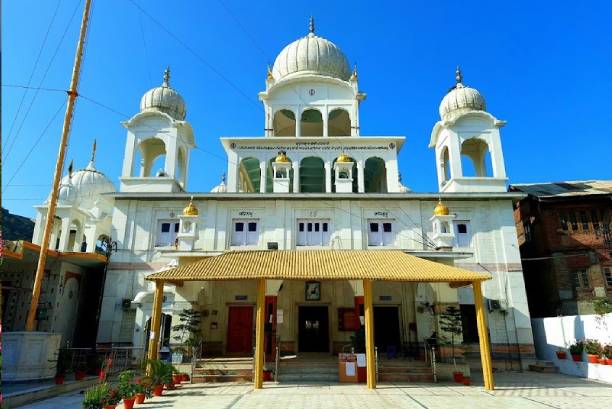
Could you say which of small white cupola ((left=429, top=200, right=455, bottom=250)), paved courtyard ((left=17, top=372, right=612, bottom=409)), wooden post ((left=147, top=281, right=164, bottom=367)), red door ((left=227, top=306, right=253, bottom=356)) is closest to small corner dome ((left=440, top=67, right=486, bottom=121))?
small white cupola ((left=429, top=200, right=455, bottom=250))

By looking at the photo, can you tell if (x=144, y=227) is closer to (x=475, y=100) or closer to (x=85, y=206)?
(x=85, y=206)

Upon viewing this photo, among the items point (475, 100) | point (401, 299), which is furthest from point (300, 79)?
point (401, 299)

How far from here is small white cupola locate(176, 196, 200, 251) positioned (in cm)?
2078

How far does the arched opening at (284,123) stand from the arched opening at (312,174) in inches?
147

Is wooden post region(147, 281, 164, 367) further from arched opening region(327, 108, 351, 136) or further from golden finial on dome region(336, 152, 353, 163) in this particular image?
arched opening region(327, 108, 351, 136)

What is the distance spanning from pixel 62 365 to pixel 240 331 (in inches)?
318

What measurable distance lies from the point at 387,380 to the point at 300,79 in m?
20.1

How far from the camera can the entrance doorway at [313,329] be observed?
69.9 feet

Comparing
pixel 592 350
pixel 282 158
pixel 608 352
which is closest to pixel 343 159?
pixel 282 158

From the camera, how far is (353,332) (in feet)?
68.2

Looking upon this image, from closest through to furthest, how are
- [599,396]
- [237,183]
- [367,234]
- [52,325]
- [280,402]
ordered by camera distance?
[280,402] → [599,396] → [52,325] → [367,234] → [237,183]

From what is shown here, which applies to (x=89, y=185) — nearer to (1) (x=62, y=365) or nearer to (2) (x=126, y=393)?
(1) (x=62, y=365)

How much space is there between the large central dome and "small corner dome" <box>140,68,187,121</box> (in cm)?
766

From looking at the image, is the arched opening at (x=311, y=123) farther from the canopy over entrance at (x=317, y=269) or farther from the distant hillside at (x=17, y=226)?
the distant hillside at (x=17, y=226)
